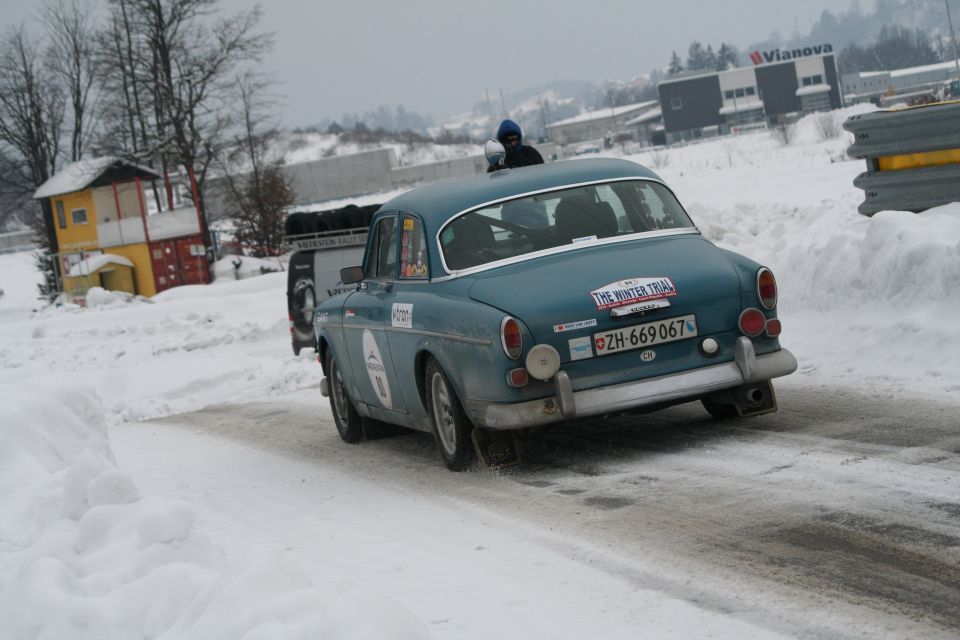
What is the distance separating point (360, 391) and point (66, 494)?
393 cm

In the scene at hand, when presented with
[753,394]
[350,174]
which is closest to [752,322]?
[753,394]

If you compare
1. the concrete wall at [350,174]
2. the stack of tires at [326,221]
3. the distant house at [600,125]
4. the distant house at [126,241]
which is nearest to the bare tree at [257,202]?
the distant house at [126,241]

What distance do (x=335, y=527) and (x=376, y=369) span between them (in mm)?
2477

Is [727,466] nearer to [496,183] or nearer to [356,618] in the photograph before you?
[496,183]

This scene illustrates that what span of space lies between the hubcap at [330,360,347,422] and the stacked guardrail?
5.44 meters

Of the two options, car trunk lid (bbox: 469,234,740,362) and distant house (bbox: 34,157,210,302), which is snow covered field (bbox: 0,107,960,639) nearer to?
car trunk lid (bbox: 469,234,740,362)

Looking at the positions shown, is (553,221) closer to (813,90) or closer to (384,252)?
(384,252)

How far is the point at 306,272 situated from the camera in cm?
1780

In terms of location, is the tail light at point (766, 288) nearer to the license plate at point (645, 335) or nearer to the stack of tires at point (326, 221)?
the license plate at point (645, 335)

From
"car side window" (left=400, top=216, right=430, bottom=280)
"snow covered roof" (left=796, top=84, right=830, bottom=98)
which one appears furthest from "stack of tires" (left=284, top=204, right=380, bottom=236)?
"snow covered roof" (left=796, top=84, right=830, bottom=98)

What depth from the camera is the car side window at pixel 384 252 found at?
29.1ft

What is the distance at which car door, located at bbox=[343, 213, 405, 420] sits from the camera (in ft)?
28.2

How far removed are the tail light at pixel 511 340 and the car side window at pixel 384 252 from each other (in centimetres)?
202

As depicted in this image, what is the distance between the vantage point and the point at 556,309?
691cm
